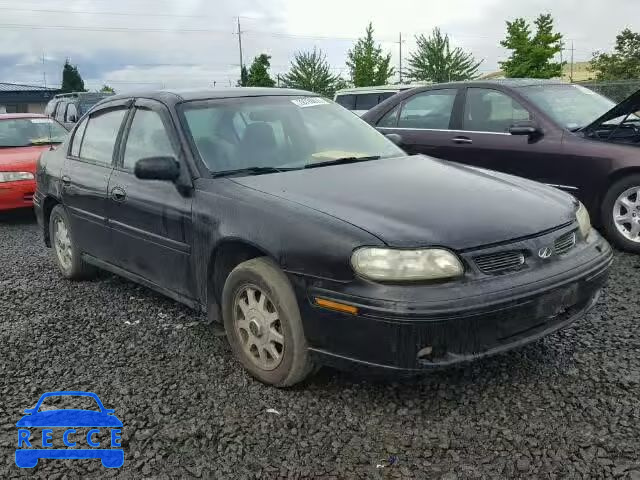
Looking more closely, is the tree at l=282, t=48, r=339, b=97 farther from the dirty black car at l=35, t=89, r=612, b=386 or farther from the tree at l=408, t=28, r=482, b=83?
the dirty black car at l=35, t=89, r=612, b=386

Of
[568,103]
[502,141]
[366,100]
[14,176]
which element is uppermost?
[568,103]

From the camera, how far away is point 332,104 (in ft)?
15.5

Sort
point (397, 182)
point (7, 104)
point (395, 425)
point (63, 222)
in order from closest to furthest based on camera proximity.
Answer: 1. point (395, 425)
2. point (397, 182)
3. point (63, 222)
4. point (7, 104)

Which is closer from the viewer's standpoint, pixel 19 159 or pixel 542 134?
pixel 542 134

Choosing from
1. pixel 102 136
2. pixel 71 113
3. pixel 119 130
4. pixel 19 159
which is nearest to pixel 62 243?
pixel 102 136

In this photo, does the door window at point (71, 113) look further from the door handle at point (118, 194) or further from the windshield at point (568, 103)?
the door handle at point (118, 194)

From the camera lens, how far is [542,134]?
20.3ft

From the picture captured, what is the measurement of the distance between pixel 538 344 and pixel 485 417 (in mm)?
936

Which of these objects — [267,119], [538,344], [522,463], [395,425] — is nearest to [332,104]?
[267,119]

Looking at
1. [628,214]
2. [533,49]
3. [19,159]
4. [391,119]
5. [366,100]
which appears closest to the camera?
[628,214]

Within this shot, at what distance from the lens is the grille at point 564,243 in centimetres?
317

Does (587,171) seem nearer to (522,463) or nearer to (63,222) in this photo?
(522,463)

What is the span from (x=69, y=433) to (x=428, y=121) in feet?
17.7

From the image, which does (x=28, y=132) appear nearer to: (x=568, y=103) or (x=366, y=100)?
(x=568, y=103)
